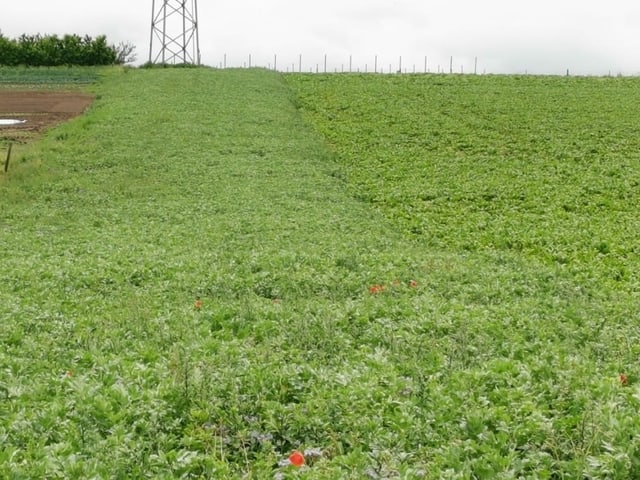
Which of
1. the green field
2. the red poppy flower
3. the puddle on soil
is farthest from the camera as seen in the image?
the puddle on soil

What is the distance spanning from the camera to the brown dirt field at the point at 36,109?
3268 cm

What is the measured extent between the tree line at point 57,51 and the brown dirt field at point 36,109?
13857mm

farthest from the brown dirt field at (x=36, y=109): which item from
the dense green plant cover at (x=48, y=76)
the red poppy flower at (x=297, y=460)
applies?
the red poppy flower at (x=297, y=460)

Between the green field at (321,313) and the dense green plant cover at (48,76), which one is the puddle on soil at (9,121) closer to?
the green field at (321,313)

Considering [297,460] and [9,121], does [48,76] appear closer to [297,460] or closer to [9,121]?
[9,121]

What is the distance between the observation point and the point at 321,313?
8.05 meters

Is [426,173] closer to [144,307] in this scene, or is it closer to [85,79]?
[144,307]

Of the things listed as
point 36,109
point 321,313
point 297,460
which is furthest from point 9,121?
point 297,460

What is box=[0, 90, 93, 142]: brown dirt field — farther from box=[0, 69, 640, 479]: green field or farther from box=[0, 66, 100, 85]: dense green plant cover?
box=[0, 69, 640, 479]: green field

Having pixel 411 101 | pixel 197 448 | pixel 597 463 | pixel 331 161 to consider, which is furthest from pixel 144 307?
pixel 411 101

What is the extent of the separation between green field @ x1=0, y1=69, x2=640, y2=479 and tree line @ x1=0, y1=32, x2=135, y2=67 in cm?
3693

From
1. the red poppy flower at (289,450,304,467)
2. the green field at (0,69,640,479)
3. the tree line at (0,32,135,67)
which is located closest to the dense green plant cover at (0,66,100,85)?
the tree line at (0,32,135,67)

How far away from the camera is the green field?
4516 mm

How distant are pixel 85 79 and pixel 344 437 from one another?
51.8 metres
